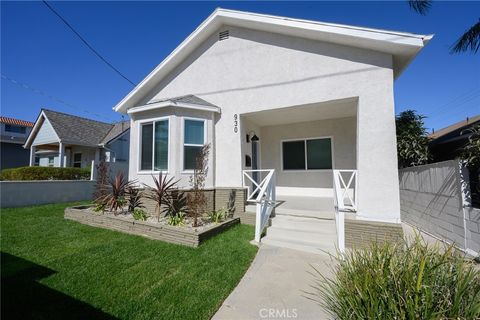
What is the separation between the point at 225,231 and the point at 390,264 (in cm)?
463

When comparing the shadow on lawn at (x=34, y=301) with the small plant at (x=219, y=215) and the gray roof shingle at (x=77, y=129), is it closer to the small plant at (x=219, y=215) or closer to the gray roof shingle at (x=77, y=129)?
the small plant at (x=219, y=215)

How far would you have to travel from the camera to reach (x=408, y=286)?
2.01 metres

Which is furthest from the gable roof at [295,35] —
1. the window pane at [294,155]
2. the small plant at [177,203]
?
the small plant at [177,203]

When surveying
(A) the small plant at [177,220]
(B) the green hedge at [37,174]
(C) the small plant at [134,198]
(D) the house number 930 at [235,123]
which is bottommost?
(A) the small plant at [177,220]

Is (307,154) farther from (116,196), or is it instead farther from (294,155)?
(116,196)

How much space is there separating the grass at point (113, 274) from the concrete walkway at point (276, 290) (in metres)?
0.20

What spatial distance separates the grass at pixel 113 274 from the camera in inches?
122

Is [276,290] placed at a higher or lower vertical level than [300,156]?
lower

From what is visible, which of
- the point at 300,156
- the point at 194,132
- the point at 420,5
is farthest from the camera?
the point at 300,156

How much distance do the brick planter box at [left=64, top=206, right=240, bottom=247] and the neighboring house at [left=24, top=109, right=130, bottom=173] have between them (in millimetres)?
9472

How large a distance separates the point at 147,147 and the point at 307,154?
6405 millimetres

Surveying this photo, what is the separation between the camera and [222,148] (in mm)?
7863

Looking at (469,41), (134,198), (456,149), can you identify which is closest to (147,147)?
(134,198)

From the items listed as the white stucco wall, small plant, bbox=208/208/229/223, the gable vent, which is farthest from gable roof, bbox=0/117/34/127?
small plant, bbox=208/208/229/223
